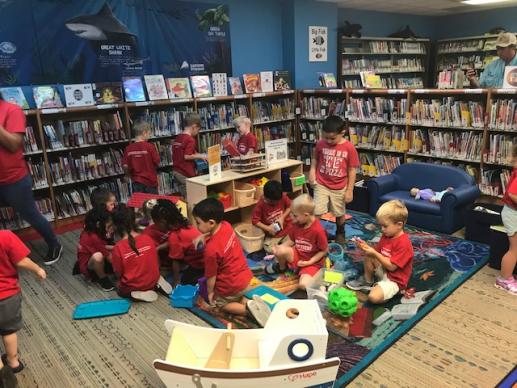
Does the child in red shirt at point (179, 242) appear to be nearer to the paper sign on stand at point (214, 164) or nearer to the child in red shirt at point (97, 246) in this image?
the child in red shirt at point (97, 246)

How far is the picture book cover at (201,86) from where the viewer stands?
20.1 feet

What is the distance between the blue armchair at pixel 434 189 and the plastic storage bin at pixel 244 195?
1.51m

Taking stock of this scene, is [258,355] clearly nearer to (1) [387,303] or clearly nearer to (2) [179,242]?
(1) [387,303]

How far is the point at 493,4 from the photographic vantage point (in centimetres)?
904

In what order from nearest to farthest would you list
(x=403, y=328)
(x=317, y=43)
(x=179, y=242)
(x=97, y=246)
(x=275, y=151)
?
(x=403, y=328) < (x=179, y=242) < (x=97, y=246) < (x=275, y=151) < (x=317, y=43)

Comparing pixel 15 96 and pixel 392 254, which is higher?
pixel 15 96

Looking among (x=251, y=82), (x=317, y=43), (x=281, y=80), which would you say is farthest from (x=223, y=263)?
(x=317, y=43)

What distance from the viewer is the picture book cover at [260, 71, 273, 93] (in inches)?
269

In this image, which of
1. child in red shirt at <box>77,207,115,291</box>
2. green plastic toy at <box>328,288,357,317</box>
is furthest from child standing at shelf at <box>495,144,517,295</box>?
child in red shirt at <box>77,207,115,291</box>

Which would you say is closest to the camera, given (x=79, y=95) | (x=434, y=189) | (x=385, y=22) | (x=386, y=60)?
(x=434, y=189)

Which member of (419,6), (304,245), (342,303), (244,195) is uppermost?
(419,6)

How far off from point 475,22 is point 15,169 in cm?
1048

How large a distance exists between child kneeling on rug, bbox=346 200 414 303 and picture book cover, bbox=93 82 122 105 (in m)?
3.75

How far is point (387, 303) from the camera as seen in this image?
3104mm
